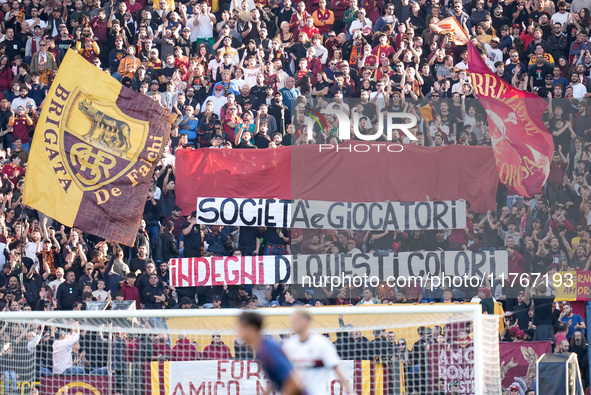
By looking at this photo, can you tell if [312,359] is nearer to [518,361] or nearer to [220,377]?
[220,377]

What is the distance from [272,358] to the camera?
7.43 meters

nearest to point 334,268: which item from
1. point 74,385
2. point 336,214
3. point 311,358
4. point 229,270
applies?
point 336,214

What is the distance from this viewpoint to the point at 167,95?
2030cm

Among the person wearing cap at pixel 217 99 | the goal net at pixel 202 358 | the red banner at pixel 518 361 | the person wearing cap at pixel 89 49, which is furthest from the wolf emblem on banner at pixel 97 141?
the red banner at pixel 518 361

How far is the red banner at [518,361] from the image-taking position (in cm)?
1523

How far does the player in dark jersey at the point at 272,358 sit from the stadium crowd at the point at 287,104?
244 inches

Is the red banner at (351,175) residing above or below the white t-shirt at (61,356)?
above

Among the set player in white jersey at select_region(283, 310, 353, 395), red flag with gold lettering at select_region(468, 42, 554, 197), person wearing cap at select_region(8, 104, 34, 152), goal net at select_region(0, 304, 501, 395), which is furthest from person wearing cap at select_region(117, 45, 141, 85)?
player in white jersey at select_region(283, 310, 353, 395)

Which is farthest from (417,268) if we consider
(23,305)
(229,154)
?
(23,305)

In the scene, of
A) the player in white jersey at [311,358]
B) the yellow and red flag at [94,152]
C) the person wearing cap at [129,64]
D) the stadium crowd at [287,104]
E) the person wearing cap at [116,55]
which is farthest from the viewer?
the person wearing cap at [116,55]

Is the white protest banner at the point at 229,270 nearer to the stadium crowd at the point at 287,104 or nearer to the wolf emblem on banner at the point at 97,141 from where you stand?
the stadium crowd at the point at 287,104

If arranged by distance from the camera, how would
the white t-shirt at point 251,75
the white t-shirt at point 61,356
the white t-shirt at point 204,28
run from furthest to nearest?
the white t-shirt at point 204,28 < the white t-shirt at point 251,75 < the white t-shirt at point 61,356

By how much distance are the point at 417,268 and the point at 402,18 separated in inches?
280

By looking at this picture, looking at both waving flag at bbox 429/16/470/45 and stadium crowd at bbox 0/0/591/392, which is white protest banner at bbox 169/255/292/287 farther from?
waving flag at bbox 429/16/470/45
